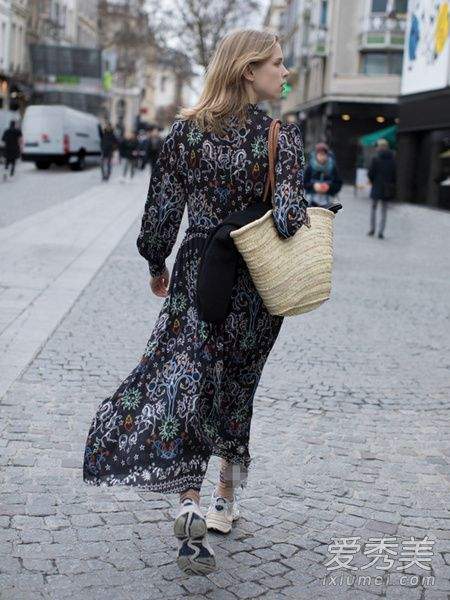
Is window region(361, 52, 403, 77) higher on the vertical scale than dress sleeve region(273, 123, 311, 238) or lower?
higher

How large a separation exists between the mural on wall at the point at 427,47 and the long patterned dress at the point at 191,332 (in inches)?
964

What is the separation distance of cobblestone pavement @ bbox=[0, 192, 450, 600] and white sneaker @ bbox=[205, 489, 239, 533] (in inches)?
Result: 2.2

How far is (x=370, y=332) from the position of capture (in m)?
8.41

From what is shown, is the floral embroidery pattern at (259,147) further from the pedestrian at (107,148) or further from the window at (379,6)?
the window at (379,6)

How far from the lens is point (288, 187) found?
323 cm

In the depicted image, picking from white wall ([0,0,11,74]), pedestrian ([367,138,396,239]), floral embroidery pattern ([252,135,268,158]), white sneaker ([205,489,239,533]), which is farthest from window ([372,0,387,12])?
floral embroidery pattern ([252,135,268,158])

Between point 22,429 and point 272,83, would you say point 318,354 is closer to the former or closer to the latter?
point 22,429

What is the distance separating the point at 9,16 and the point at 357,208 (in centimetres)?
3456

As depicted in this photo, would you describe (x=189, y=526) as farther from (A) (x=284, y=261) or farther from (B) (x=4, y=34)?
(B) (x=4, y=34)

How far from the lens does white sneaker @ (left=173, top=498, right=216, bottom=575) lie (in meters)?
3.18

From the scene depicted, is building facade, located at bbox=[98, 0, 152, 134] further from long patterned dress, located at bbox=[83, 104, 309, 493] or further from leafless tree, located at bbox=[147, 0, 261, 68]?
long patterned dress, located at bbox=[83, 104, 309, 493]

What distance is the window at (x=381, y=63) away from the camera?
158ft

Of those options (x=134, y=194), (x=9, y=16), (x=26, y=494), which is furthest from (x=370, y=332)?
(x=9, y=16)

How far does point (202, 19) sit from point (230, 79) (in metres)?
58.0
